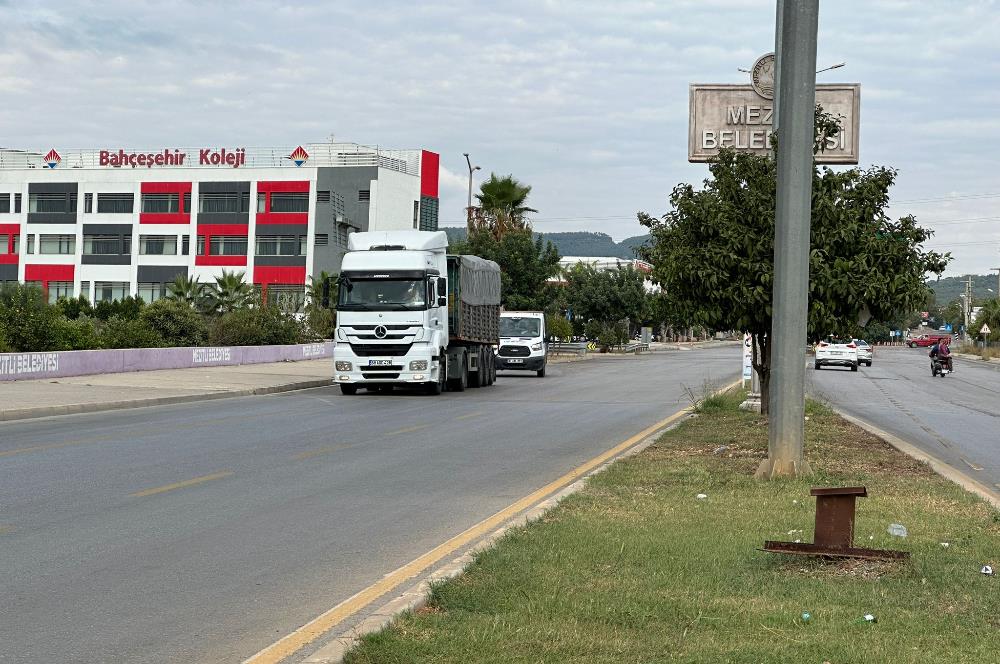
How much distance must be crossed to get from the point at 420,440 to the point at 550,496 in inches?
264

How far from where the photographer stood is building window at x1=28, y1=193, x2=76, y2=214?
94062 millimetres

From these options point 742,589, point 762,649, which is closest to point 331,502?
point 742,589

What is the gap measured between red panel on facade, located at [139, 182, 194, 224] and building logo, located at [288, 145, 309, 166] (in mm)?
8711

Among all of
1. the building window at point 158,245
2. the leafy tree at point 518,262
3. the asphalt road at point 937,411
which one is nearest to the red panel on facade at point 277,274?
the building window at point 158,245

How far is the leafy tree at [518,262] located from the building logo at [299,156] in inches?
1068

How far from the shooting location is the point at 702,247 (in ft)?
55.0

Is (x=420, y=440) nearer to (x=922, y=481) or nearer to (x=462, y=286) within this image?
(x=922, y=481)

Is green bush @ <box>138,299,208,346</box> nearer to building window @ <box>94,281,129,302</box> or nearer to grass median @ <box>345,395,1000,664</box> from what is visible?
grass median @ <box>345,395,1000,664</box>

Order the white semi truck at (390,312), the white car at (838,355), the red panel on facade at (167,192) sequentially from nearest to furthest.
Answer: the white semi truck at (390,312) < the white car at (838,355) < the red panel on facade at (167,192)

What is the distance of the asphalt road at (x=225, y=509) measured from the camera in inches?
262

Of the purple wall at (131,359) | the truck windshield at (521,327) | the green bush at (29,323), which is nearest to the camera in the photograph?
the purple wall at (131,359)

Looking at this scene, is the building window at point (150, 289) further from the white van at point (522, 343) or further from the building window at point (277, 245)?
the white van at point (522, 343)

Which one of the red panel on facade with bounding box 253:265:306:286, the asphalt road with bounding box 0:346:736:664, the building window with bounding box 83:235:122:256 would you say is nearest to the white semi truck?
the asphalt road with bounding box 0:346:736:664

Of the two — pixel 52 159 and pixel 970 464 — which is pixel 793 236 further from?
pixel 52 159
